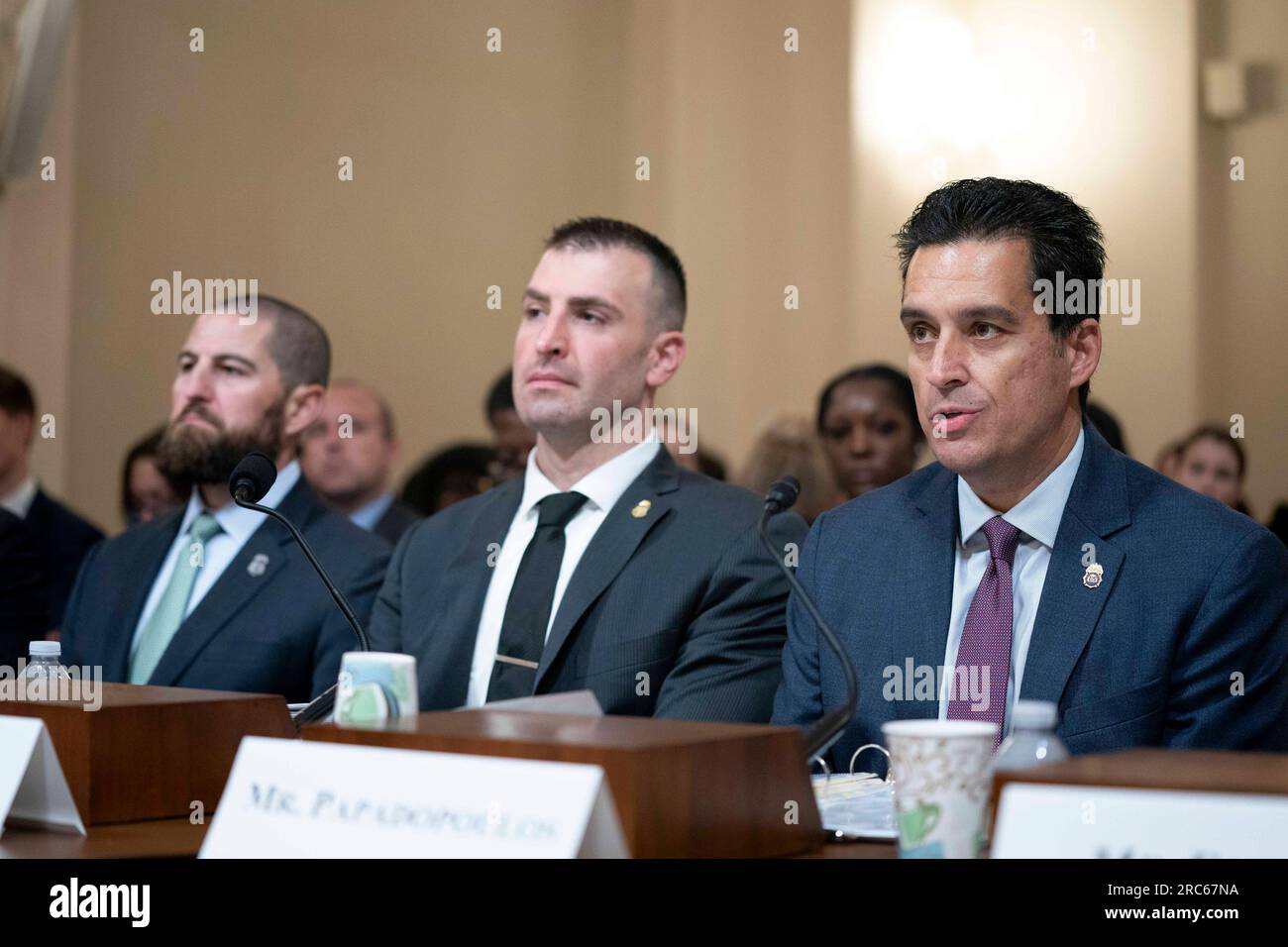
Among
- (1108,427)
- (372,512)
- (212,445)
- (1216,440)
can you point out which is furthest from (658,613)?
(1216,440)

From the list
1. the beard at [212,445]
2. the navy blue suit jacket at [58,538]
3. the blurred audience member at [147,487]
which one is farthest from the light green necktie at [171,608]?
the blurred audience member at [147,487]

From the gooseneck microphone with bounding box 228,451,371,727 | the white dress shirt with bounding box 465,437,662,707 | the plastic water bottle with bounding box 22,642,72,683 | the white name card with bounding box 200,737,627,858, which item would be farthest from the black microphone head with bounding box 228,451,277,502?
the white name card with bounding box 200,737,627,858

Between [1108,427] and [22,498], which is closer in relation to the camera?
[1108,427]

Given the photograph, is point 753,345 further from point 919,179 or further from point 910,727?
point 910,727

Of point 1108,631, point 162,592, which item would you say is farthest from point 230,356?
point 1108,631

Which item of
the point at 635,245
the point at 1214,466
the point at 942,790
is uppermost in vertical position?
the point at 635,245

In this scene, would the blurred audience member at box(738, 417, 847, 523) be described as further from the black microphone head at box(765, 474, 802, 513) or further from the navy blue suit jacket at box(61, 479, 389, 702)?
the black microphone head at box(765, 474, 802, 513)

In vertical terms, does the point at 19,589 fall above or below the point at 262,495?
below

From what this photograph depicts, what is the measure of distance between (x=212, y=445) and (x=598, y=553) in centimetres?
103

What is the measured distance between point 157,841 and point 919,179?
510 centimetres

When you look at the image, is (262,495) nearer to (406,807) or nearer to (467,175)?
(406,807)

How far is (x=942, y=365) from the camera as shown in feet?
7.06

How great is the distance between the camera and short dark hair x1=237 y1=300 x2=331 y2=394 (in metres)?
3.34

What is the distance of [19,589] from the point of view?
11.7 feet
